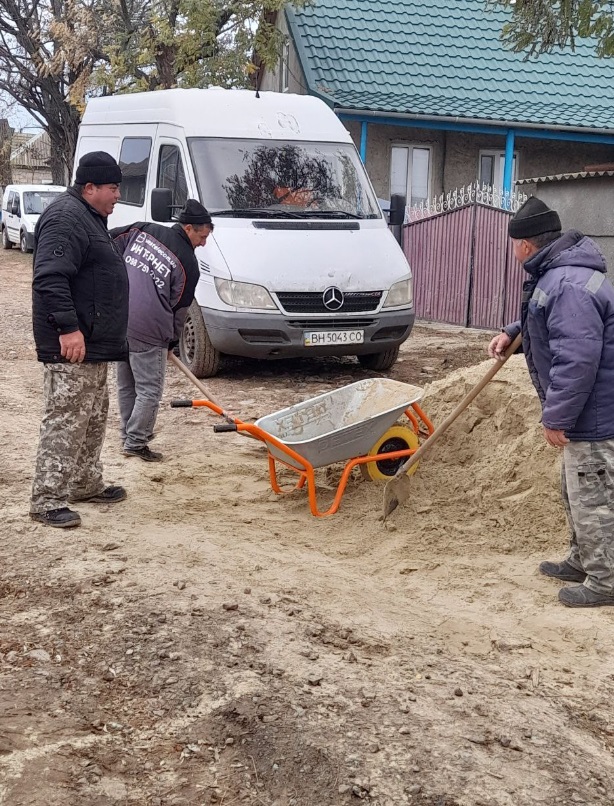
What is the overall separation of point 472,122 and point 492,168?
7.16 feet

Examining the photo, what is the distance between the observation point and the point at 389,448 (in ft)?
20.8

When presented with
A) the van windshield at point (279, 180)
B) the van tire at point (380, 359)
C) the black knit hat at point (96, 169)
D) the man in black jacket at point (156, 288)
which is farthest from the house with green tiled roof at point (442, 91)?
the black knit hat at point (96, 169)

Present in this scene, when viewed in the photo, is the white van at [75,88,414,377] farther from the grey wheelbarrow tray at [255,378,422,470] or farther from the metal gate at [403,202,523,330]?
the metal gate at [403,202,523,330]

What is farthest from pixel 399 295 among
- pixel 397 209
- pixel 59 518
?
pixel 59 518

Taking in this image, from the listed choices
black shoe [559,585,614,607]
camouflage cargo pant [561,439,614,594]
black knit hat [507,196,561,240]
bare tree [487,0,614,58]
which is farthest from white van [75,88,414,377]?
black shoe [559,585,614,607]

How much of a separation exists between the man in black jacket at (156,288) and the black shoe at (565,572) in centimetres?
307

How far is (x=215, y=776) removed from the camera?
10.5 feet

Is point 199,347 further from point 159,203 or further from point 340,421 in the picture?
point 340,421

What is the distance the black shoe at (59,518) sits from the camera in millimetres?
5547

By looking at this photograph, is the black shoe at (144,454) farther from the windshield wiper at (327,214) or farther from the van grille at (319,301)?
the windshield wiper at (327,214)

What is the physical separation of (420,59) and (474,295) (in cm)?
737

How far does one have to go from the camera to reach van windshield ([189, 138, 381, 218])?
9.72 m

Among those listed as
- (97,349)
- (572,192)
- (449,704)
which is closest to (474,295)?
(572,192)

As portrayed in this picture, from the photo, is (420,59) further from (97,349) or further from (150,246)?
(97,349)
